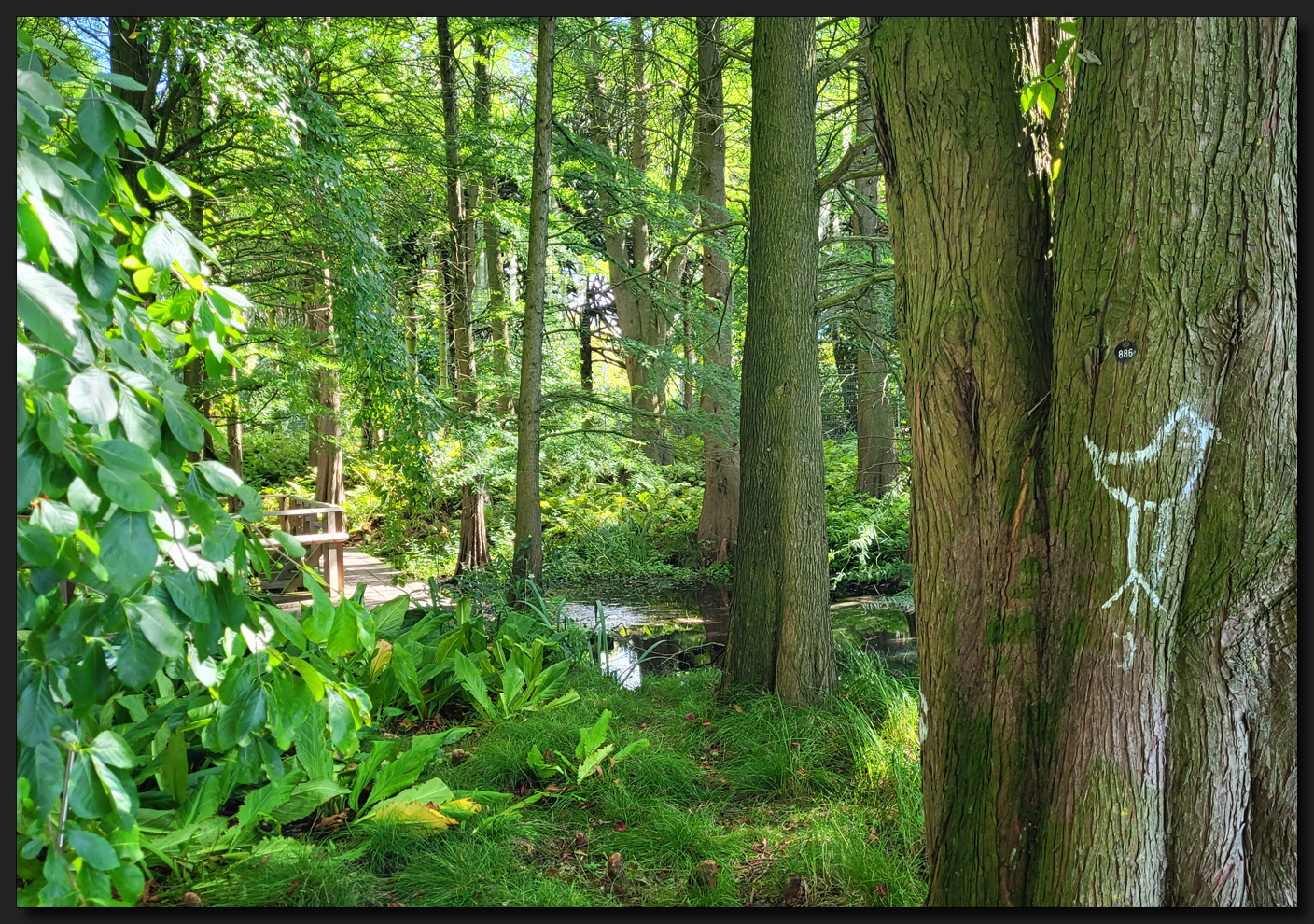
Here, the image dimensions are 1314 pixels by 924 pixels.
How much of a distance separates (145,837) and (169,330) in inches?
71.3

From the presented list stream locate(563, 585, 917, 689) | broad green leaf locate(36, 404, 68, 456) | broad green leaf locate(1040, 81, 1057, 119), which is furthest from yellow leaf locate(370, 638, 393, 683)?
broad green leaf locate(1040, 81, 1057, 119)

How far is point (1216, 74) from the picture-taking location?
1.66 meters

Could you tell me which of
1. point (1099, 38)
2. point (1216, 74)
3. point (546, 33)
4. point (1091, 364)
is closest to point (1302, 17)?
point (1216, 74)

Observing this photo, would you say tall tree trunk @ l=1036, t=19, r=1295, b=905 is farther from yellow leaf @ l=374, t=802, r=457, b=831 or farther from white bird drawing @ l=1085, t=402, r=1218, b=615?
yellow leaf @ l=374, t=802, r=457, b=831

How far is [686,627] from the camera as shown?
27.6 feet

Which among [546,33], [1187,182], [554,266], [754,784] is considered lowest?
[754,784]

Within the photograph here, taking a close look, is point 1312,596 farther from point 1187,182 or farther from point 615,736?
point 615,736

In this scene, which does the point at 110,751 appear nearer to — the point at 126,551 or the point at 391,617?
the point at 126,551

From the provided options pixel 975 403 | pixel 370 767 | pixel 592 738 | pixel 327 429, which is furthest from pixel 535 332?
pixel 327 429

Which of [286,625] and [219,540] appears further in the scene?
[286,625]

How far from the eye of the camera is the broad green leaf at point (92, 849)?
125 centimetres

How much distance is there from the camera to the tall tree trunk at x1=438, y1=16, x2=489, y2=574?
9.02 m

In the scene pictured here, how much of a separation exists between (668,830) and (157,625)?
2.39 m

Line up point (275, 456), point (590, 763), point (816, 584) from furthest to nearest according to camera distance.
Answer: point (275, 456) → point (816, 584) → point (590, 763)
